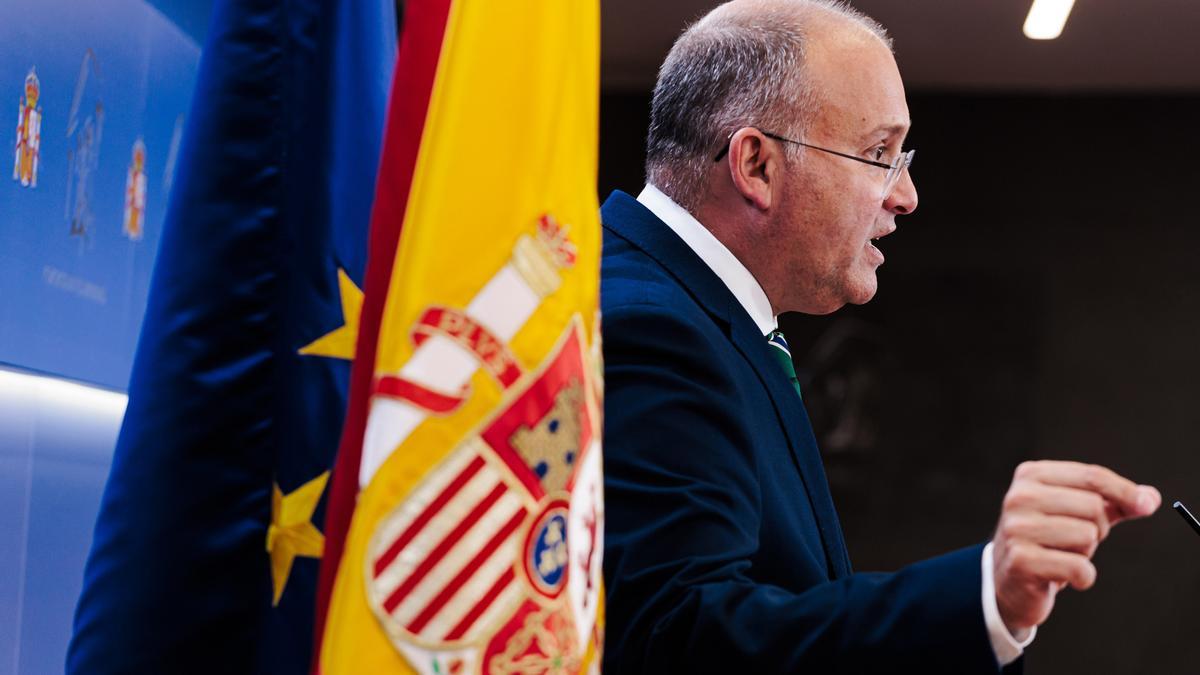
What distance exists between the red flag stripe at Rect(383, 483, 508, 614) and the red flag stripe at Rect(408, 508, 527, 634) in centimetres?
1

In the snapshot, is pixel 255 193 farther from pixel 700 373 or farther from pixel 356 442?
pixel 700 373

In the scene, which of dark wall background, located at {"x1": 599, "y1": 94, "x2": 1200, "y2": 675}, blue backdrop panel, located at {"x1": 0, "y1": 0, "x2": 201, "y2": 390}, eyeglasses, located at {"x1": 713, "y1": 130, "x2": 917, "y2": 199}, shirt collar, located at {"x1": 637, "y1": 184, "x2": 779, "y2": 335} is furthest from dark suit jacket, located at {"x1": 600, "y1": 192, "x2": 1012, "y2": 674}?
dark wall background, located at {"x1": 599, "y1": 94, "x2": 1200, "y2": 675}

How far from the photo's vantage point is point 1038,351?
17.5ft

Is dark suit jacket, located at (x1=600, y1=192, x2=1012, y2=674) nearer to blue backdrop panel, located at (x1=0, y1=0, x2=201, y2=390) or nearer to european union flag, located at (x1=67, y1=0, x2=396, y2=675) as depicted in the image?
european union flag, located at (x1=67, y1=0, x2=396, y2=675)

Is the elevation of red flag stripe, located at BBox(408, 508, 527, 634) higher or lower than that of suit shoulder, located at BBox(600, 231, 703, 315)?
lower

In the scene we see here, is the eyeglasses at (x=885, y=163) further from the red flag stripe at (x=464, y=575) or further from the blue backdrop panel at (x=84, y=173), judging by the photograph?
the blue backdrop panel at (x=84, y=173)

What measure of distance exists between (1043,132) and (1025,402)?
112 cm

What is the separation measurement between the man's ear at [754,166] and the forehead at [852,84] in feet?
0.22

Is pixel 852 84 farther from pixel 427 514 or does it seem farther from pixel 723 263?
pixel 427 514

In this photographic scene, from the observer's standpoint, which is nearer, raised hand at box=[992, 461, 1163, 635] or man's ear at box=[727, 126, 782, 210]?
raised hand at box=[992, 461, 1163, 635]

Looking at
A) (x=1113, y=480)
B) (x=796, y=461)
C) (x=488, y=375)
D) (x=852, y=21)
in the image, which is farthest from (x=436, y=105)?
(x=852, y=21)

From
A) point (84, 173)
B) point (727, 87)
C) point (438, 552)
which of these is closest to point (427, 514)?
point (438, 552)

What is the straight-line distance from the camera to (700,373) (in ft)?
3.93

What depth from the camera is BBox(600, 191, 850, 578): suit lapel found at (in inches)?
52.9
